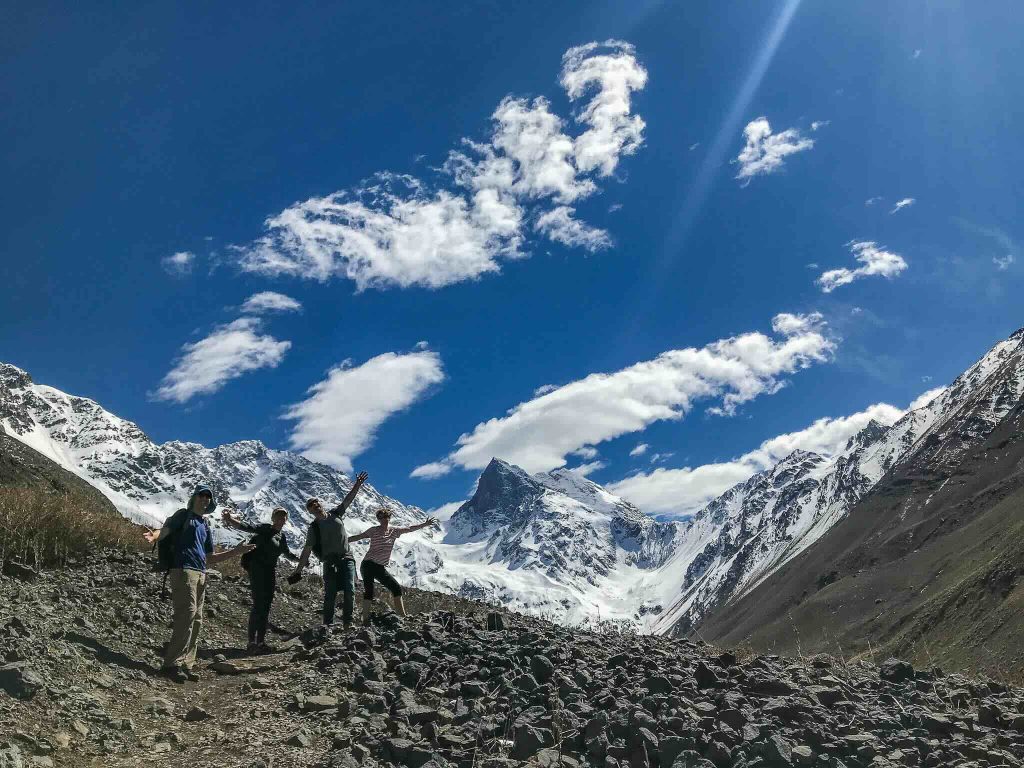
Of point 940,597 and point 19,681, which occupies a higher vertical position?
point 940,597

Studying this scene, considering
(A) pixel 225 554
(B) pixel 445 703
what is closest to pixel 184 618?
(A) pixel 225 554

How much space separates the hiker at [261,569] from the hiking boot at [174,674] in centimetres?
235

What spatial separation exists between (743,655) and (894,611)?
134786 millimetres

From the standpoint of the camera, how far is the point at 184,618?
12.3 m

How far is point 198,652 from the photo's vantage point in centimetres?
1380

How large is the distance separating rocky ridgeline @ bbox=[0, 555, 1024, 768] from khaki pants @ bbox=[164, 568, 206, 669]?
0.40 metres

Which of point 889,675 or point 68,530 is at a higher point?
point 889,675

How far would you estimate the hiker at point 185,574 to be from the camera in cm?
1202

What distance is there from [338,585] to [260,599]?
85.4 inches

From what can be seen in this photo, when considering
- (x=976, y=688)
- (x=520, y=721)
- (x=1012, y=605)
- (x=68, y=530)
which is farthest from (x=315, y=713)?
(x=1012, y=605)

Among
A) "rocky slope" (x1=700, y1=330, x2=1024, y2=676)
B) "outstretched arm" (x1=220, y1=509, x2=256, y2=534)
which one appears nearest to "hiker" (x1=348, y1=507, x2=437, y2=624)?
"outstretched arm" (x1=220, y1=509, x2=256, y2=534)

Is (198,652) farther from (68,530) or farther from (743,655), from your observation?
(743,655)

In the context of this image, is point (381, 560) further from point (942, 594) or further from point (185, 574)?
point (942, 594)

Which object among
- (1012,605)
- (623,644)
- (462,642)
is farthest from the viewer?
(1012,605)
